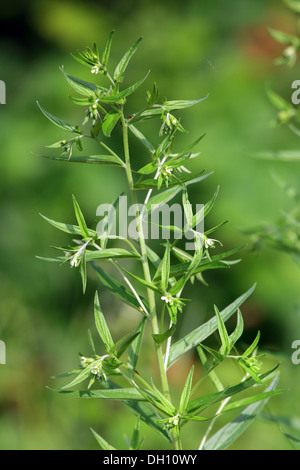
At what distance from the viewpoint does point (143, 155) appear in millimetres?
1939

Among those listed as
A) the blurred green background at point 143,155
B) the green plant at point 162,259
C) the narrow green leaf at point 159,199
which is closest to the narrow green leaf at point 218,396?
the green plant at point 162,259

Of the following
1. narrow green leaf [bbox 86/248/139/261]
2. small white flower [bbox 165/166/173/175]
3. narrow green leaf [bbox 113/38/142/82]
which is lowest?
narrow green leaf [bbox 86/248/139/261]

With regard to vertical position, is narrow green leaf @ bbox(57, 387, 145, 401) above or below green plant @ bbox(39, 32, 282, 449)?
below

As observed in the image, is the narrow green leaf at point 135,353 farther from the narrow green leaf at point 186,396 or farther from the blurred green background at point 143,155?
the blurred green background at point 143,155

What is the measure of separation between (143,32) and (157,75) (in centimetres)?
23

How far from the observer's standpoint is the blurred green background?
59.0 inches

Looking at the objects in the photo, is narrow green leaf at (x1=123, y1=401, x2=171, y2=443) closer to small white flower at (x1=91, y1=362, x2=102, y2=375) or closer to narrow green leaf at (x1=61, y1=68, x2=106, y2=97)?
small white flower at (x1=91, y1=362, x2=102, y2=375)

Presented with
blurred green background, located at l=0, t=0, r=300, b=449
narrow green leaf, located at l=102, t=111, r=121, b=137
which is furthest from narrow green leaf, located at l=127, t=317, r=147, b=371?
blurred green background, located at l=0, t=0, r=300, b=449

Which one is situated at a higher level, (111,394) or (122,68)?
(122,68)

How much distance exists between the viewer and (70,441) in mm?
1181

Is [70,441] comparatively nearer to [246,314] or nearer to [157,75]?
[246,314]

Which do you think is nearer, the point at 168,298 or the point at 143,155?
the point at 168,298

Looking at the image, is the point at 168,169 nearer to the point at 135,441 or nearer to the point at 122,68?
the point at 122,68

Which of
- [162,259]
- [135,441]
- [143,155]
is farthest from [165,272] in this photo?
[143,155]
